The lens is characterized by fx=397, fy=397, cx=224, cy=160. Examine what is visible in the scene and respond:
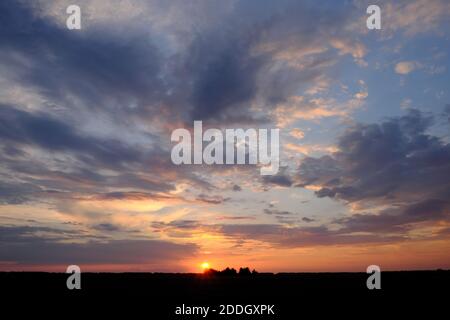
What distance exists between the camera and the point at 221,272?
4200 inches
